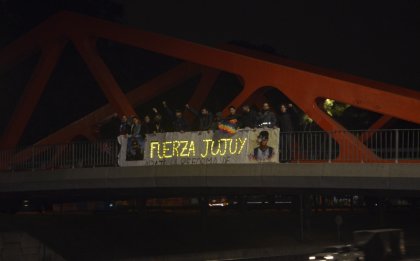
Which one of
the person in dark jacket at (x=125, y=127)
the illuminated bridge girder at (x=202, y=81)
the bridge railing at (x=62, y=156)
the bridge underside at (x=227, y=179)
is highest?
the illuminated bridge girder at (x=202, y=81)

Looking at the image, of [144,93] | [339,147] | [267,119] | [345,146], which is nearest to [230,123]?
[267,119]

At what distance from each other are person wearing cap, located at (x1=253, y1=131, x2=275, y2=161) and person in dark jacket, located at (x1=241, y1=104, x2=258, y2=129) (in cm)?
93

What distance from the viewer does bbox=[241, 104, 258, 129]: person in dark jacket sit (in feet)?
89.3

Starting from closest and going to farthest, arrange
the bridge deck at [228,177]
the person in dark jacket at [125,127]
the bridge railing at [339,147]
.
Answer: the bridge deck at [228,177] → the bridge railing at [339,147] → the person in dark jacket at [125,127]

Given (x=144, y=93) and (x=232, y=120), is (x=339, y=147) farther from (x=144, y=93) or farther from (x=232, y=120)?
(x=144, y=93)

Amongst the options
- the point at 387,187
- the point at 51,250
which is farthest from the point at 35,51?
the point at 387,187

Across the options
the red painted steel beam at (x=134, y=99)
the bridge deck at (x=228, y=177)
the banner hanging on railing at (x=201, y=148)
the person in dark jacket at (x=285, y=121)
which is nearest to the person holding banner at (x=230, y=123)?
the banner hanging on railing at (x=201, y=148)

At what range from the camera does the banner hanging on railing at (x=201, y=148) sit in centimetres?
2611

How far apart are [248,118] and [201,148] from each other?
188 centimetres

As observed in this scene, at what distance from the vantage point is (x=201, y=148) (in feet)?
89.9

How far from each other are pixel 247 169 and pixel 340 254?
197 inches

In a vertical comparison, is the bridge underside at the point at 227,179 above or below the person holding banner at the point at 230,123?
below

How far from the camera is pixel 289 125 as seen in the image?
2692 cm

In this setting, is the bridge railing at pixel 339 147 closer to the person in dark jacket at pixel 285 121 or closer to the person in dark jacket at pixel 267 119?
the person in dark jacket at pixel 285 121
